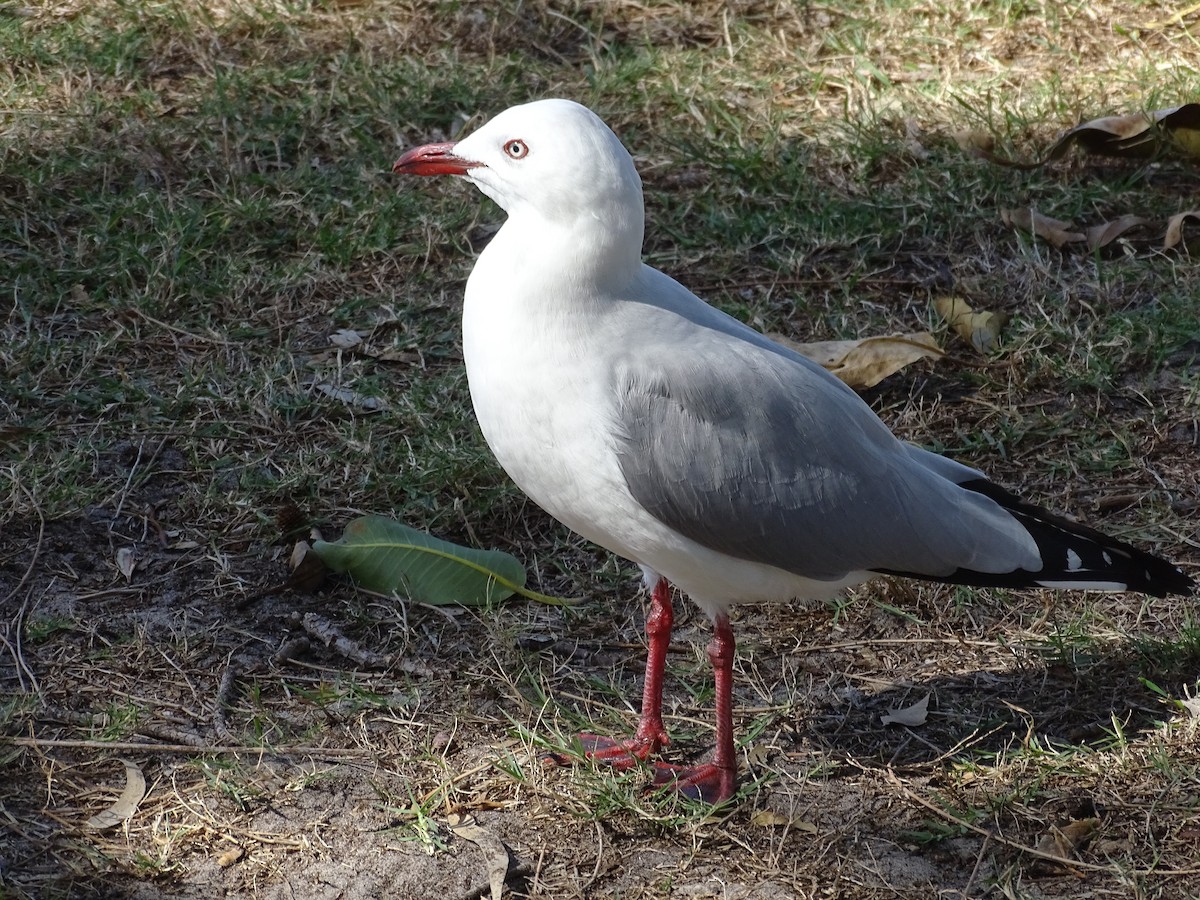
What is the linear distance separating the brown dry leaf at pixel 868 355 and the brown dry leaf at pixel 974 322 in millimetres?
241

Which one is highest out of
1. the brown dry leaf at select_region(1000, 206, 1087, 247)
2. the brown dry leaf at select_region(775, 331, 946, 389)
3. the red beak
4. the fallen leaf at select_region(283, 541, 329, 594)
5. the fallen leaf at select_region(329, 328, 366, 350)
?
the red beak

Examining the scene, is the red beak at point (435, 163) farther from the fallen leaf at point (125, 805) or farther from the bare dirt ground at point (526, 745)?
the fallen leaf at point (125, 805)

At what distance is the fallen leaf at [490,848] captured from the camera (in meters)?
2.92

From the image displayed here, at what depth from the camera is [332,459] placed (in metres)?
4.16

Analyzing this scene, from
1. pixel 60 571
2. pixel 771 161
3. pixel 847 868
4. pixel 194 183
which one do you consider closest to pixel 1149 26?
pixel 771 161

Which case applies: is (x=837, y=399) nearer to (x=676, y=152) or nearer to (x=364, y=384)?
(x=364, y=384)

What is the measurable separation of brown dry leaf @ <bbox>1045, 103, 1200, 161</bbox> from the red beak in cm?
283

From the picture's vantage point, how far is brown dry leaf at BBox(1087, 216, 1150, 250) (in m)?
4.92

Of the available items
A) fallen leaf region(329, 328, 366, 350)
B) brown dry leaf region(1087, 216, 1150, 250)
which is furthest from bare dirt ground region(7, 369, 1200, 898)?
brown dry leaf region(1087, 216, 1150, 250)

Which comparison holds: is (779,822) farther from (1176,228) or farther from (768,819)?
(1176,228)

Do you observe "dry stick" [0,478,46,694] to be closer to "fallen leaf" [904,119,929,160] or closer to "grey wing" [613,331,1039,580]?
"grey wing" [613,331,1039,580]

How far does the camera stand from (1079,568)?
3.26m

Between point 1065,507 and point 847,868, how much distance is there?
1510mm

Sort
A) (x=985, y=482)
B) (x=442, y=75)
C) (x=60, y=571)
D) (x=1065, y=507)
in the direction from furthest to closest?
(x=442, y=75) < (x=1065, y=507) < (x=60, y=571) < (x=985, y=482)
